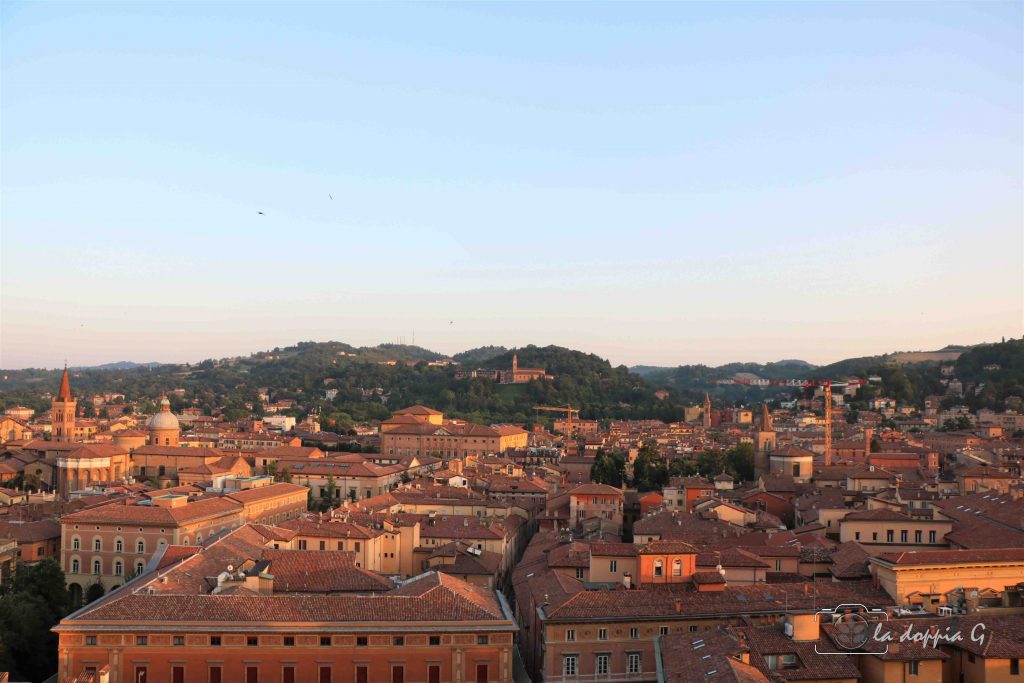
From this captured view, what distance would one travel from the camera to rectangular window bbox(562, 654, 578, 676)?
18.8 meters

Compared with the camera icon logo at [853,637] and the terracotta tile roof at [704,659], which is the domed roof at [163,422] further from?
the camera icon logo at [853,637]

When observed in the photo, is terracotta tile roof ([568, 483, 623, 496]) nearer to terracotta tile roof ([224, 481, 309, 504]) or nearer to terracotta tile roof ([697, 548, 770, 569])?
terracotta tile roof ([224, 481, 309, 504])

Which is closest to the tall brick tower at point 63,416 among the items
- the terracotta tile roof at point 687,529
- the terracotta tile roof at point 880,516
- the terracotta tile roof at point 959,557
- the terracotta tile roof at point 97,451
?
the terracotta tile roof at point 97,451

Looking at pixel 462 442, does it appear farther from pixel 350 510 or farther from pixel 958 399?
pixel 958 399

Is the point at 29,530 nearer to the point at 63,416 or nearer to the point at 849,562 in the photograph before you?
the point at 849,562

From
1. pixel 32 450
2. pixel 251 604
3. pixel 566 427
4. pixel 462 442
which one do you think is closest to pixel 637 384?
pixel 566 427

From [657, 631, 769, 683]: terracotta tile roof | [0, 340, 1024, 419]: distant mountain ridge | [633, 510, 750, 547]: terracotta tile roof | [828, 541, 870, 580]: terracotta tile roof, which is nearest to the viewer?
[657, 631, 769, 683]: terracotta tile roof

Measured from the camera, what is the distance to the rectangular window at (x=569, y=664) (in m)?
18.8

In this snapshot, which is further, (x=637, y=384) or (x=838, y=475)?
(x=637, y=384)

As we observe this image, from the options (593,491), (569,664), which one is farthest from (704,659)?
(593,491)

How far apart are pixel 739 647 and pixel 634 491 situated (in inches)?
1075

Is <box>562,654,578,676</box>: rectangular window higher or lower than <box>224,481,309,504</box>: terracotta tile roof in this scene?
lower

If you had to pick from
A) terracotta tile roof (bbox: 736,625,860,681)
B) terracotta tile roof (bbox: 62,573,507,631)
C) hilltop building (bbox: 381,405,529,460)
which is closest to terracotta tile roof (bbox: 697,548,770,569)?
terracotta tile roof (bbox: 62,573,507,631)

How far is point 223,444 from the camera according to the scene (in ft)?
220
